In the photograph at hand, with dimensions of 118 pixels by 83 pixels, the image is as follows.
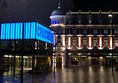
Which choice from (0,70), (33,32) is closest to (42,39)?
(33,32)

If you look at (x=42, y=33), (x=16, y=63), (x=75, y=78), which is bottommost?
(x=75, y=78)

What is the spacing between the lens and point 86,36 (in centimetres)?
11619

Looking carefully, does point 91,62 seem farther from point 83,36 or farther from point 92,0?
point 92,0

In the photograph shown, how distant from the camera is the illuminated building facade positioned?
379 feet

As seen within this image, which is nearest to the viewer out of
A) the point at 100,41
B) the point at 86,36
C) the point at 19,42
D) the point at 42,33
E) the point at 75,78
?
the point at 75,78

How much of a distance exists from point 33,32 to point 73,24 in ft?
172

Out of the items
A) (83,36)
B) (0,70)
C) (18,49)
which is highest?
(83,36)

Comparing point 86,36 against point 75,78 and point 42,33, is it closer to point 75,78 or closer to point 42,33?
point 42,33

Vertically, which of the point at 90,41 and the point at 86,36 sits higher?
the point at 86,36

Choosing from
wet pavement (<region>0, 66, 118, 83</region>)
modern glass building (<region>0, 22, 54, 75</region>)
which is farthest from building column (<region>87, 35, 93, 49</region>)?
wet pavement (<region>0, 66, 118, 83</region>)

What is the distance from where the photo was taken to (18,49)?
63.1m

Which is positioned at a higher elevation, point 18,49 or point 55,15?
point 55,15

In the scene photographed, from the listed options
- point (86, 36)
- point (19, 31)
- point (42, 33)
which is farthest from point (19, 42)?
point (86, 36)

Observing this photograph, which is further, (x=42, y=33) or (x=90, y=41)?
(x=90, y=41)
